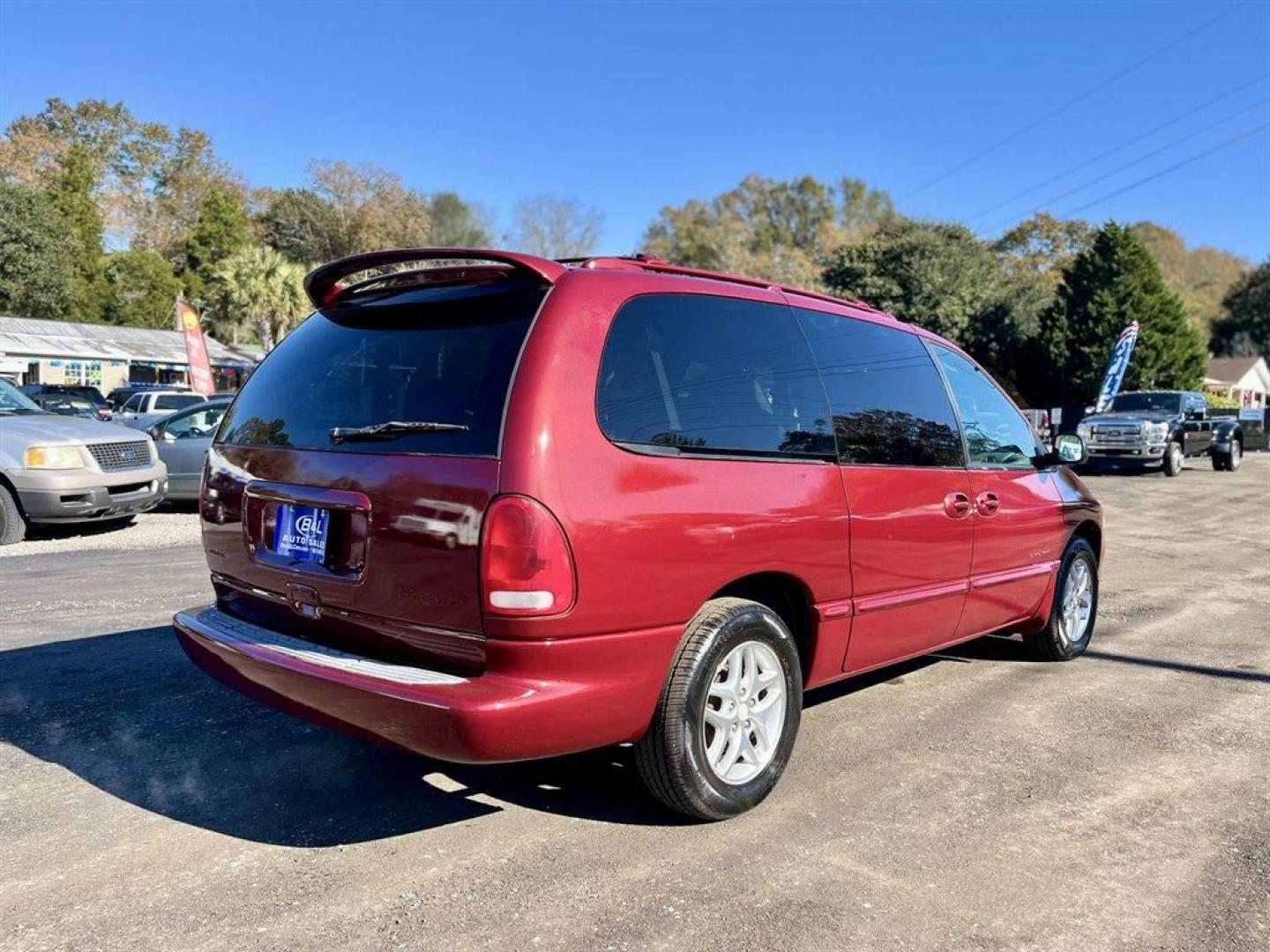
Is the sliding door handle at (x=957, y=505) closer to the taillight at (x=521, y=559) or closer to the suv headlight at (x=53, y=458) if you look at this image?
the taillight at (x=521, y=559)

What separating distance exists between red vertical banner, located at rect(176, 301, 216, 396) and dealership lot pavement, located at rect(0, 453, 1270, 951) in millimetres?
19399

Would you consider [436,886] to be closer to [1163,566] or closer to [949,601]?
[949,601]

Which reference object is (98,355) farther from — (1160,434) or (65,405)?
(1160,434)

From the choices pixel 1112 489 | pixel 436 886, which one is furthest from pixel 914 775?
pixel 1112 489

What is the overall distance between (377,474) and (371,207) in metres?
56.9

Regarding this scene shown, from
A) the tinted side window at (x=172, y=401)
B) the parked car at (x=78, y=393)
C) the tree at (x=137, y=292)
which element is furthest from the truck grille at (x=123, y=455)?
the tree at (x=137, y=292)

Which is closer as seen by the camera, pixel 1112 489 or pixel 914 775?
pixel 914 775

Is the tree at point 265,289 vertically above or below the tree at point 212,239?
below

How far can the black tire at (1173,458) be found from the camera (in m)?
21.4

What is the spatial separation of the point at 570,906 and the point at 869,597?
1769 millimetres

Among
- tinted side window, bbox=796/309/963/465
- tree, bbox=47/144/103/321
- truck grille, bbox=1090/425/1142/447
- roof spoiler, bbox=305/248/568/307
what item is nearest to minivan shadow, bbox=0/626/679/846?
tinted side window, bbox=796/309/963/465

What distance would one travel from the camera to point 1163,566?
30.8 ft

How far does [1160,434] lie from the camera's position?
21.2 m

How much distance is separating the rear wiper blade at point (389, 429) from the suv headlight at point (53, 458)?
781 cm
